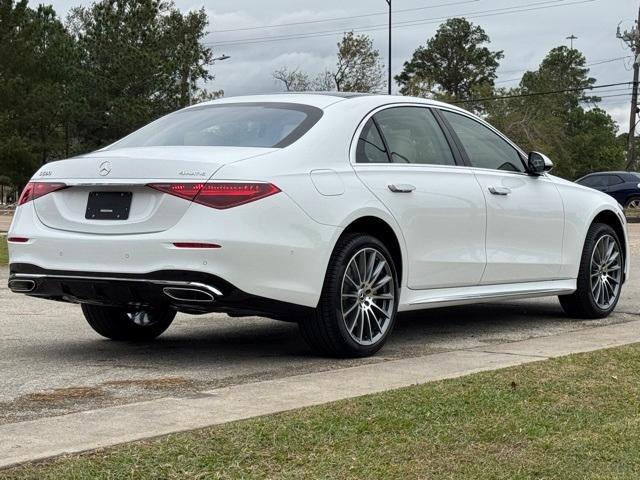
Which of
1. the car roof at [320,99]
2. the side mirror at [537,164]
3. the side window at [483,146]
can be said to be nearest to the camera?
the car roof at [320,99]

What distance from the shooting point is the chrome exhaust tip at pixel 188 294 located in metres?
5.41

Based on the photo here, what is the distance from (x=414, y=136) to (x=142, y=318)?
224 cm

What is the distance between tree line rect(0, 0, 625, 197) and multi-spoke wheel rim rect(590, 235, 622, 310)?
38614 millimetres

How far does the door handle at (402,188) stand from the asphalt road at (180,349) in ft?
3.38

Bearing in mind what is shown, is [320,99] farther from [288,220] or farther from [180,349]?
[180,349]

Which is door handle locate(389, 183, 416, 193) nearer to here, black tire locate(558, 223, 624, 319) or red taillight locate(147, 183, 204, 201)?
red taillight locate(147, 183, 204, 201)

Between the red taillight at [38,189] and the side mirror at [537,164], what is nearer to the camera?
the red taillight at [38,189]

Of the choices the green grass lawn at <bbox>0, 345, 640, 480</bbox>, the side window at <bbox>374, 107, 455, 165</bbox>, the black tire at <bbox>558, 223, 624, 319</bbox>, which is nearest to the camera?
the green grass lawn at <bbox>0, 345, 640, 480</bbox>

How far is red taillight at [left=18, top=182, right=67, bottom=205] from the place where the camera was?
592 cm

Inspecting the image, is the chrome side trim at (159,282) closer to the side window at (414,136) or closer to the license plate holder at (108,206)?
the license plate holder at (108,206)

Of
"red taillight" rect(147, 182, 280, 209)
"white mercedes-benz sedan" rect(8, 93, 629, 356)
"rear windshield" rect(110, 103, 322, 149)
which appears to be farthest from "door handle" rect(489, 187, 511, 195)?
"red taillight" rect(147, 182, 280, 209)

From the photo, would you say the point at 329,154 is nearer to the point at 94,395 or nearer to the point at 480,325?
the point at 94,395

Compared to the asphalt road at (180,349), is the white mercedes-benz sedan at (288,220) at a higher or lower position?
higher

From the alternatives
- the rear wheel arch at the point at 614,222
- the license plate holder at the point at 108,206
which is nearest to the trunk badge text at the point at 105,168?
the license plate holder at the point at 108,206
